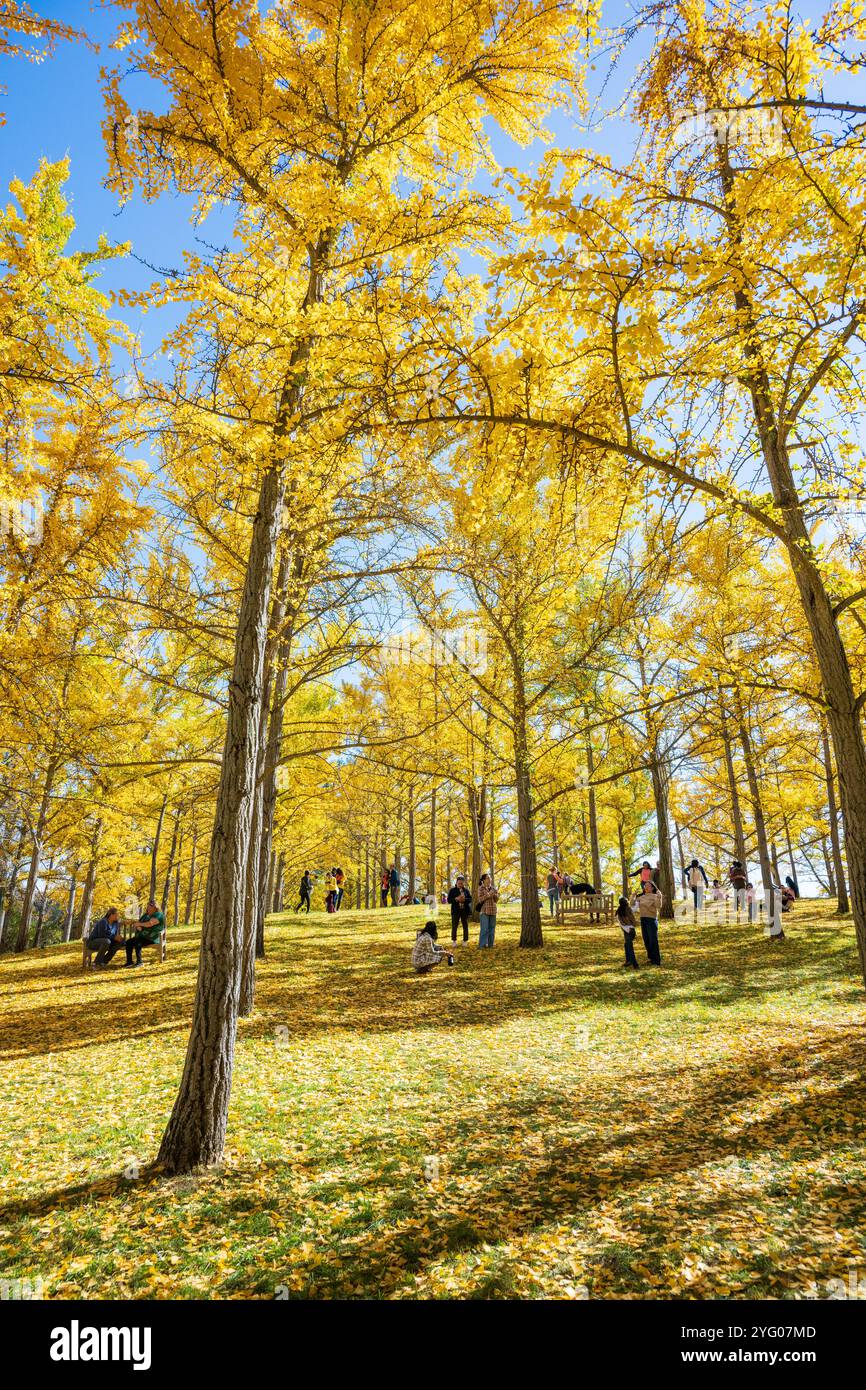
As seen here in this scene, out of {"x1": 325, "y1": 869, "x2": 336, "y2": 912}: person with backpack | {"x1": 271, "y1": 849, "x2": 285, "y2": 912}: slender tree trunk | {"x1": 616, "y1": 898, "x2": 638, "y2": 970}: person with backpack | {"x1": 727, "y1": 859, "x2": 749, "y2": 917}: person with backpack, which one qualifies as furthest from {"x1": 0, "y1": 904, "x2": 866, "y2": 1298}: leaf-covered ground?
{"x1": 271, "y1": 849, "x2": 285, "y2": 912}: slender tree trunk

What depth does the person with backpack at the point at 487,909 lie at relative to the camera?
1224 centimetres

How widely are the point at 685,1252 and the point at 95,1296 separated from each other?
2.72m

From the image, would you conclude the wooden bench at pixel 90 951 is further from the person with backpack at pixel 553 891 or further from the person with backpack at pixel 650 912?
the person with backpack at pixel 553 891

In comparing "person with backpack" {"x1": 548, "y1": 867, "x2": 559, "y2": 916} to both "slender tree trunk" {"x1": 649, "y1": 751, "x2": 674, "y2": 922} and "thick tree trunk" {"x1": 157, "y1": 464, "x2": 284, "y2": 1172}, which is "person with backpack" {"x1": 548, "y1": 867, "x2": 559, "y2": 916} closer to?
"slender tree trunk" {"x1": 649, "y1": 751, "x2": 674, "y2": 922}

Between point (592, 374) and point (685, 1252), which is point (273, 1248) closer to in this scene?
point (685, 1252)

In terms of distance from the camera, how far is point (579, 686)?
38.0 feet

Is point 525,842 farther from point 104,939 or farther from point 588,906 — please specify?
point 104,939

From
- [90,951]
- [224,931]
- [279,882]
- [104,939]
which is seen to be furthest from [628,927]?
[279,882]

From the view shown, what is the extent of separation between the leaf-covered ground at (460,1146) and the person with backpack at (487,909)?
332 centimetres

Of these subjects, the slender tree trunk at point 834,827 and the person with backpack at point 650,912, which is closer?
the person with backpack at point 650,912

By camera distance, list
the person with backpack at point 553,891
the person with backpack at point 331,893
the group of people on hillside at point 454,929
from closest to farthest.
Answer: the group of people on hillside at point 454,929 < the person with backpack at point 553,891 < the person with backpack at point 331,893

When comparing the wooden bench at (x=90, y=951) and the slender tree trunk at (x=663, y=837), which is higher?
the slender tree trunk at (x=663, y=837)

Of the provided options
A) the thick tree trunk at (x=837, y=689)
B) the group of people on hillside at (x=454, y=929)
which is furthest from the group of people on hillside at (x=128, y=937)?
the thick tree trunk at (x=837, y=689)

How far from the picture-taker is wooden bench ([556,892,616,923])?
15617 millimetres
